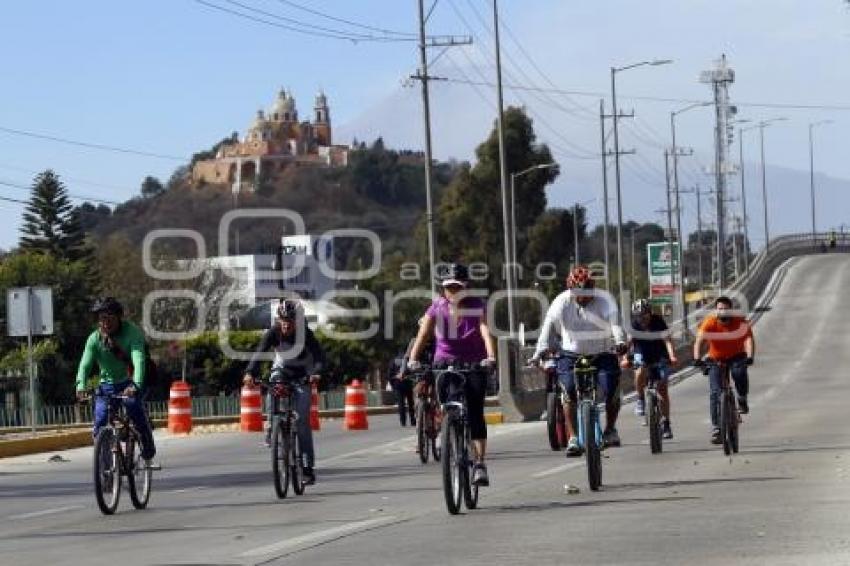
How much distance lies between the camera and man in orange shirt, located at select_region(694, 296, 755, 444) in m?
21.6

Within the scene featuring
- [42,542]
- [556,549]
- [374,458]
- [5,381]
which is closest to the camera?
[556,549]

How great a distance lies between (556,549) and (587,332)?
207 inches

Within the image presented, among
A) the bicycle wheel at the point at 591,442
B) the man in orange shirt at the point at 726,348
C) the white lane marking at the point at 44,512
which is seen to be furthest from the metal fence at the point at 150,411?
the bicycle wheel at the point at 591,442

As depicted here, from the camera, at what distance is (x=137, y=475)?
17.8 metres

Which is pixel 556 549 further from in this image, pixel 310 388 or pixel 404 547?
pixel 310 388

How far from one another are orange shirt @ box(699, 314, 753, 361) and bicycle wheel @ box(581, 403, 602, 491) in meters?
5.03

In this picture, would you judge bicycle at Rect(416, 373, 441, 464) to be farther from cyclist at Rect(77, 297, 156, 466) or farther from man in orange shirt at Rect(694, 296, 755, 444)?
cyclist at Rect(77, 297, 156, 466)

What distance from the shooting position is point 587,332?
17.6 meters

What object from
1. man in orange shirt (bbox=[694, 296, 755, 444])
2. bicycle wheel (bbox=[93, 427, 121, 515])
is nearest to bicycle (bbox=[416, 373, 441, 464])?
man in orange shirt (bbox=[694, 296, 755, 444])

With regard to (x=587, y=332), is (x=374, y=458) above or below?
below

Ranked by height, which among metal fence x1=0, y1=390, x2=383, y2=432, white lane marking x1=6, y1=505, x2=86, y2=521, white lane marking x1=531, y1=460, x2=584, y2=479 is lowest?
metal fence x1=0, y1=390, x2=383, y2=432

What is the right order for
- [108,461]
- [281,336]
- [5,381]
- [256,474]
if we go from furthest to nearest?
1. [5,381]
2. [256,474]
3. [281,336]
4. [108,461]

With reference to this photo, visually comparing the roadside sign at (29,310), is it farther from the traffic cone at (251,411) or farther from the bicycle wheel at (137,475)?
the bicycle wheel at (137,475)

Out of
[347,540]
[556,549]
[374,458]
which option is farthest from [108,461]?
[374,458]
